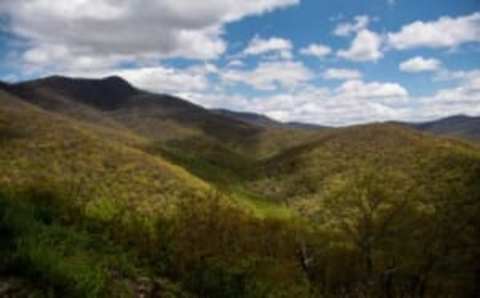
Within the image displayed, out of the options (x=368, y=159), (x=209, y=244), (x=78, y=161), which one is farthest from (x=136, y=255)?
(x=368, y=159)

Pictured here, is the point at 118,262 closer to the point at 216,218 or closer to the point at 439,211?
the point at 216,218

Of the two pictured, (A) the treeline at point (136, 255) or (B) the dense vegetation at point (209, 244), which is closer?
(A) the treeline at point (136, 255)

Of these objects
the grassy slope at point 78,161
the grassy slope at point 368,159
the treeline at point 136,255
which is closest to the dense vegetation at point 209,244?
the treeline at point 136,255

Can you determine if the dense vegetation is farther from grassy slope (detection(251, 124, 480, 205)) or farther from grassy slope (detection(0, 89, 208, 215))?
grassy slope (detection(251, 124, 480, 205))

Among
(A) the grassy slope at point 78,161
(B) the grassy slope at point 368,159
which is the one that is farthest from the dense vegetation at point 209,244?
(B) the grassy slope at point 368,159

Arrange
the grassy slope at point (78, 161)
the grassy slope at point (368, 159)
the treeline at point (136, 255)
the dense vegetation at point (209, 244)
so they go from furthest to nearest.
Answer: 1. the grassy slope at point (368, 159)
2. the grassy slope at point (78, 161)
3. the dense vegetation at point (209, 244)
4. the treeline at point (136, 255)

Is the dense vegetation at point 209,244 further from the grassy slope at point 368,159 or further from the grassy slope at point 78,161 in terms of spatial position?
the grassy slope at point 368,159

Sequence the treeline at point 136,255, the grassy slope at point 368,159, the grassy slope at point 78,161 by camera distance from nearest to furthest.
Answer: the treeline at point 136,255 < the grassy slope at point 78,161 < the grassy slope at point 368,159

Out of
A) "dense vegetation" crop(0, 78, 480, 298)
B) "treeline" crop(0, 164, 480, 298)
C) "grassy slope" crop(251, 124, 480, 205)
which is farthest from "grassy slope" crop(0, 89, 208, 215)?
"treeline" crop(0, 164, 480, 298)

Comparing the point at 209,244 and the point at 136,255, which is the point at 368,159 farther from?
the point at 136,255

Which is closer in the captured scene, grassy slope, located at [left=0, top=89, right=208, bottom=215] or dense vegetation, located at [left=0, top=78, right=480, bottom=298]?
dense vegetation, located at [left=0, top=78, right=480, bottom=298]

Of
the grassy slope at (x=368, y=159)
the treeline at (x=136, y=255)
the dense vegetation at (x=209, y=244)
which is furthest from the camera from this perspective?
the grassy slope at (x=368, y=159)

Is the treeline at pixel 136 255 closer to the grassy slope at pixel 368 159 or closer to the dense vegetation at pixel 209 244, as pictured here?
the dense vegetation at pixel 209 244

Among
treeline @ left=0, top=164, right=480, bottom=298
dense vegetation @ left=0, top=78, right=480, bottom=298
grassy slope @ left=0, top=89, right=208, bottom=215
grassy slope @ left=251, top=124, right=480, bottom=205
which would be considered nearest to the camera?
treeline @ left=0, top=164, right=480, bottom=298
